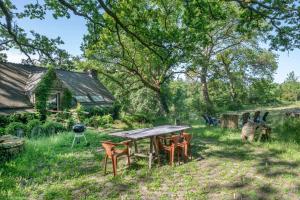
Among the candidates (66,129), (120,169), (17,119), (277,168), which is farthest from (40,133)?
(277,168)

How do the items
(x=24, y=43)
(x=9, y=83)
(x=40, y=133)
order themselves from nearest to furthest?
(x=24, y=43)
(x=40, y=133)
(x=9, y=83)

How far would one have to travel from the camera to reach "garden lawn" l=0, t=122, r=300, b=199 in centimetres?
621

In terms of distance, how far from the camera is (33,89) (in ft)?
69.8

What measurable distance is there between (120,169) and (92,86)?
Answer: 2209 cm

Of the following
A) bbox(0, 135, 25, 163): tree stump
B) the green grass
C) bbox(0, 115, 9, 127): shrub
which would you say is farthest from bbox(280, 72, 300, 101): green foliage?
bbox(0, 135, 25, 163): tree stump

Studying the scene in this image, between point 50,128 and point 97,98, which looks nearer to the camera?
point 50,128

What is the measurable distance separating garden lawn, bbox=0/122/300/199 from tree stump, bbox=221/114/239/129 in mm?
4749

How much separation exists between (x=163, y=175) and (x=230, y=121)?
966 cm

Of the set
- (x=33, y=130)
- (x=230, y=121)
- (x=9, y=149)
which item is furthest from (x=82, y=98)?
(x=9, y=149)

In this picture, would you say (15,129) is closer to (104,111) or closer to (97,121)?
(97,121)

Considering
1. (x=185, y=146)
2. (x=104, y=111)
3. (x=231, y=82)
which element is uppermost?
(x=231, y=82)

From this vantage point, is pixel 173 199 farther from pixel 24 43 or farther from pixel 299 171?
pixel 24 43

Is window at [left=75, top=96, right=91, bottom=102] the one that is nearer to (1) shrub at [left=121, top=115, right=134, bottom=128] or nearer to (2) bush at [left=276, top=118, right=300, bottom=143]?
(1) shrub at [left=121, top=115, right=134, bottom=128]

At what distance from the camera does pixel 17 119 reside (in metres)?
18.5
